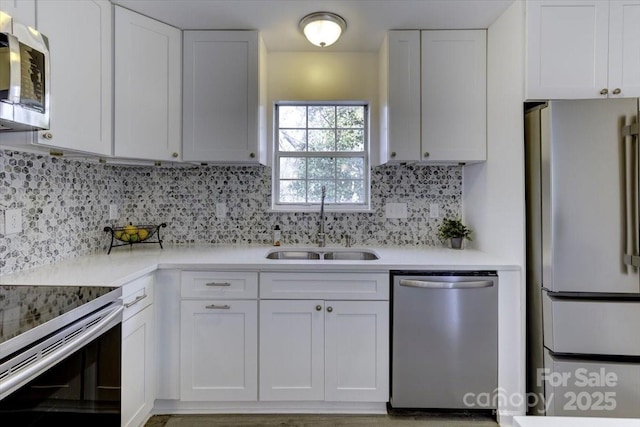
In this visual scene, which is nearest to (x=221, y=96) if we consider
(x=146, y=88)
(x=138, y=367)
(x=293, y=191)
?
(x=146, y=88)

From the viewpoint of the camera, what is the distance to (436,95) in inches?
83.7

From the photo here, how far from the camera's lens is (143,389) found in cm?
167

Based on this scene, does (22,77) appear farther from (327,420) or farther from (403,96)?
(327,420)

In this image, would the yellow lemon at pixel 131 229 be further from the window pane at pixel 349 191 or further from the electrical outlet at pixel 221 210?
the window pane at pixel 349 191

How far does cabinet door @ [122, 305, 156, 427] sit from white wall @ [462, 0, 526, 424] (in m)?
1.93

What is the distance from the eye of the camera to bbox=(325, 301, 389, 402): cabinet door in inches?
71.2

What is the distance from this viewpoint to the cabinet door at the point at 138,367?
151 cm

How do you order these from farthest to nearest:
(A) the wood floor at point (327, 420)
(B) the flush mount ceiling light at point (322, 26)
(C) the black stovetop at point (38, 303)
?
1. (B) the flush mount ceiling light at point (322, 26)
2. (A) the wood floor at point (327, 420)
3. (C) the black stovetop at point (38, 303)

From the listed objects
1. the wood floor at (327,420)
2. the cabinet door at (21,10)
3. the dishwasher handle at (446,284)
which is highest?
the cabinet door at (21,10)

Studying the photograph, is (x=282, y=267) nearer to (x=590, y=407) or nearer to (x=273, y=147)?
(x=273, y=147)

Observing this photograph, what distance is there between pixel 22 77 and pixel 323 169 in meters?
1.84

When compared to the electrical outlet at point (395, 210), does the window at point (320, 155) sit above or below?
above

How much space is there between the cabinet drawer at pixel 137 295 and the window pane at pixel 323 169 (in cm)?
138

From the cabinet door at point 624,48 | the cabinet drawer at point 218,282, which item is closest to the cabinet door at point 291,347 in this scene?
the cabinet drawer at point 218,282
